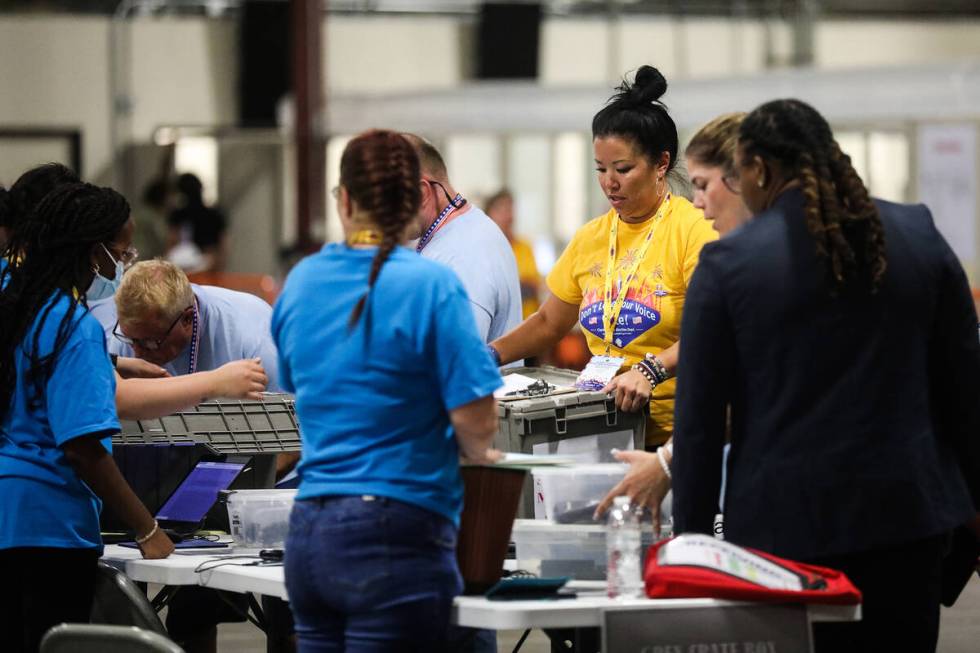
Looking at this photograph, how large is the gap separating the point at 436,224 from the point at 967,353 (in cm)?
157

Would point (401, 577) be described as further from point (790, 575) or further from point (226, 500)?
point (226, 500)

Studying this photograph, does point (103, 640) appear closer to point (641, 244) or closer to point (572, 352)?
point (641, 244)

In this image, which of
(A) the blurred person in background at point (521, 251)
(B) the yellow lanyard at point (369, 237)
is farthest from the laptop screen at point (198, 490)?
(A) the blurred person in background at point (521, 251)

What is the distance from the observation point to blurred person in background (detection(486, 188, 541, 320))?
388 inches

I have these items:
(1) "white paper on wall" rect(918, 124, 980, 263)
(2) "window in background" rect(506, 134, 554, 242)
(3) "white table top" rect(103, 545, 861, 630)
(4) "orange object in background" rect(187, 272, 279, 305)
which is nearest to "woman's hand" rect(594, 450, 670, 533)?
(3) "white table top" rect(103, 545, 861, 630)

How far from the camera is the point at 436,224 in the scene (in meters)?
3.74

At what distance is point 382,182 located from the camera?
7.61 ft

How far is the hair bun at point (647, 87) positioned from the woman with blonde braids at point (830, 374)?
0.91 m

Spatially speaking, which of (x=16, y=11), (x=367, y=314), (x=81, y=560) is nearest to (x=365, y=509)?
(x=367, y=314)

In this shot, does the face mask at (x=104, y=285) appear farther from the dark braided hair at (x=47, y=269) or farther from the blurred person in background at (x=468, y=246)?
the blurred person in background at (x=468, y=246)

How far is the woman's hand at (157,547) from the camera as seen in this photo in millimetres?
2992

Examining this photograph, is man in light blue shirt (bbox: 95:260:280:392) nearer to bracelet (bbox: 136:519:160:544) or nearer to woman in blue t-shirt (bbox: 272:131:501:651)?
bracelet (bbox: 136:519:160:544)

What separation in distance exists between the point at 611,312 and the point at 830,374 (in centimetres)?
99

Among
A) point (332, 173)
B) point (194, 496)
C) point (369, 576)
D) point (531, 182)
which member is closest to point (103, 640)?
point (369, 576)
